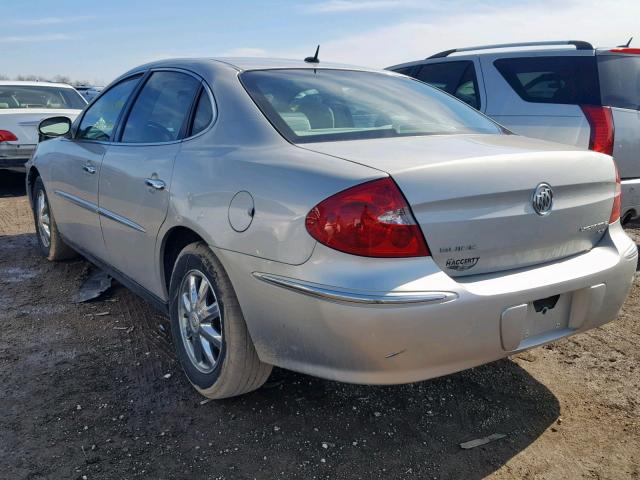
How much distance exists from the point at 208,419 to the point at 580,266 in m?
1.75

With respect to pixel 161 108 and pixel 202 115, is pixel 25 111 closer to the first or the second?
pixel 161 108

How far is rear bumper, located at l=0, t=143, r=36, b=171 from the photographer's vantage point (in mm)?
7910

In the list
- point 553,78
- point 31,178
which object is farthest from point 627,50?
point 31,178

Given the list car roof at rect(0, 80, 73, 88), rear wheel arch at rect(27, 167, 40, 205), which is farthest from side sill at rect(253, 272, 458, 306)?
car roof at rect(0, 80, 73, 88)

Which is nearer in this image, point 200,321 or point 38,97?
point 200,321

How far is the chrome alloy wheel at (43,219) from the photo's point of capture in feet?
16.0

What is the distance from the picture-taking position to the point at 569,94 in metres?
4.93

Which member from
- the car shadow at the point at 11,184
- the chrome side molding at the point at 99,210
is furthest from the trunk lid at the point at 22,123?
the chrome side molding at the point at 99,210

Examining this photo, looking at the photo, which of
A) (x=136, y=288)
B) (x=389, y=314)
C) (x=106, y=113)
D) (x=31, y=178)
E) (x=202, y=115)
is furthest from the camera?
(x=31, y=178)

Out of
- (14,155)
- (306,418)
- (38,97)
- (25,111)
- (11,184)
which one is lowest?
(11,184)

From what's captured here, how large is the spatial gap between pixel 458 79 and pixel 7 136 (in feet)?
19.4

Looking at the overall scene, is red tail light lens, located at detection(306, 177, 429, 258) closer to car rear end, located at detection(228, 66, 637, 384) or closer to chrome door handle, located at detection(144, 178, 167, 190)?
car rear end, located at detection(228, 66, 637, 384)

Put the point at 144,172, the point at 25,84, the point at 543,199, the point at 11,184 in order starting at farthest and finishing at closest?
1. the point at 11,184
2. the point at 25,84
3. the point at 144,172
4. the point at 543,199

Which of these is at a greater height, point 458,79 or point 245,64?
point 245,64
